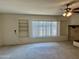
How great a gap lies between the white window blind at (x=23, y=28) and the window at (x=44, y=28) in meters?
0.47

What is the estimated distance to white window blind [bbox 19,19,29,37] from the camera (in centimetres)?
793

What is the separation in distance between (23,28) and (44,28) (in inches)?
57.3


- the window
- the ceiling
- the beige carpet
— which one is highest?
the ceiling

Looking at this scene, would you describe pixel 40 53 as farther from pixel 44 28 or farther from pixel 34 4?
pixel 44 28

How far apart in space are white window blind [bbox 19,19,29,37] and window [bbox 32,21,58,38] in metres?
0.47

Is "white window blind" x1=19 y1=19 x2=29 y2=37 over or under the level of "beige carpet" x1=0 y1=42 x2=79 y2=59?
over

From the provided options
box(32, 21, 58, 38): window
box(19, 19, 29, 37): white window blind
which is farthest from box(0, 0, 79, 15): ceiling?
box(32, 21, 58, 38): window

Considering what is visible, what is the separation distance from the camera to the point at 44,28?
8.49m

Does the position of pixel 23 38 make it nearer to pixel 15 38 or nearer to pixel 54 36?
pixel 15 38

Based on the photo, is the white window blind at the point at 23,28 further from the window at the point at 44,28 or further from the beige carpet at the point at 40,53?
the beige carpet at the point at 40,53

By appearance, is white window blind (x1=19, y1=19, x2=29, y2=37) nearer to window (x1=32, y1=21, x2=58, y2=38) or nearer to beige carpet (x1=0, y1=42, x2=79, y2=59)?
window (x1=32, y1=21, x2=58, y2=38)

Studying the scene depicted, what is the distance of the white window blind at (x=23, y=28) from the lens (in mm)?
7926

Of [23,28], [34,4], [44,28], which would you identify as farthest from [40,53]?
[44,28]

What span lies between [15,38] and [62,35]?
3262 millimetres
